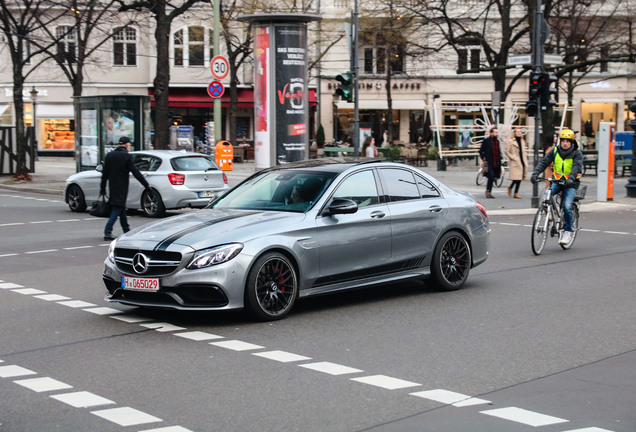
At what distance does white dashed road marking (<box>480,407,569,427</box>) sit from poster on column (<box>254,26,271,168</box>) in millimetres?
17138

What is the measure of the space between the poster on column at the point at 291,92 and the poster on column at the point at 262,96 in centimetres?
27

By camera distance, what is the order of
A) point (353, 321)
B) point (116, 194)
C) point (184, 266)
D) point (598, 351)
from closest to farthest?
1. point (598, 351)
2. point (184, 266)
3. point (353, 321)
4. point (116, 194)

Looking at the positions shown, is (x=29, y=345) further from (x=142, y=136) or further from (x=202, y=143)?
(x=202, y=143)

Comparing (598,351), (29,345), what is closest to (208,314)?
(29,345)

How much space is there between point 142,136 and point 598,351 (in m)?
20.2

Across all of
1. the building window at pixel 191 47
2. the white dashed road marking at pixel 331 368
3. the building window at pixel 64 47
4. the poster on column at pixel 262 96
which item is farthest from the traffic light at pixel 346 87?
the building window at pixel 191 47

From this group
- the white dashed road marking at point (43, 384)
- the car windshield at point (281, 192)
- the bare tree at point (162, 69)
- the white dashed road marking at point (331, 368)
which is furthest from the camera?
the bare tree at point (162, 69)

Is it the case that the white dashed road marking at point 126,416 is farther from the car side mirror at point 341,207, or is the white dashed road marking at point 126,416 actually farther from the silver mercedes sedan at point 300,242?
the car side mirror at point 341,207

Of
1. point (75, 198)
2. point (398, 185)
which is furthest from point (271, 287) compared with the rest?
point (75, 198)

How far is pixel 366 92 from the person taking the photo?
60.1 meters

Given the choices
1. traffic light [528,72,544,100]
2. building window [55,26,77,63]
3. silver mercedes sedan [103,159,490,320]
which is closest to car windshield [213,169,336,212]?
silver mercedes sedan [103,159,490,320]

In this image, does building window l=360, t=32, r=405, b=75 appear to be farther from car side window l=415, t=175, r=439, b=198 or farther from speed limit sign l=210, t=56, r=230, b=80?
car side window l=415, t=175, r=439, b=198

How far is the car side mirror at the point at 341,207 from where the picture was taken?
30.0ft

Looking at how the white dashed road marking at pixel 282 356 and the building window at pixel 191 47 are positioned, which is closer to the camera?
the white dashed road marking at pixel 282 356
